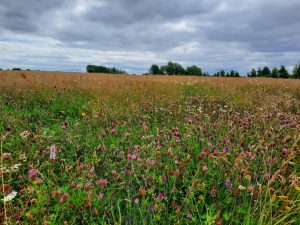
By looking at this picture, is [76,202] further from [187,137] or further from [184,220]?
[187,137]

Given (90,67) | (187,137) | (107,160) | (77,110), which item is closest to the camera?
(107,160)

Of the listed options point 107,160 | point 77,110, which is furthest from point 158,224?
point 77,110

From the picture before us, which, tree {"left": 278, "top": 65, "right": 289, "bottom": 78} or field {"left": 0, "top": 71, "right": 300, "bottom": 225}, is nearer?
field {"left": 0, "top": 71, "right": 300, "bottom": 225}

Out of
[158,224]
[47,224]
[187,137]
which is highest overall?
[187,137]

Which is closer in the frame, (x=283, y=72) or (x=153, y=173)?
(x=153, y=173)

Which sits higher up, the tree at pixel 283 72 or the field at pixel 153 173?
the tree at pixel 283 72

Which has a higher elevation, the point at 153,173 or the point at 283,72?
the point at 283,72

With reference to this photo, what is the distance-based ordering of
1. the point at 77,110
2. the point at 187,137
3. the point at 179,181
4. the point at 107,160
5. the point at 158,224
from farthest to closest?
the point at 77,110, the point at 187,137, the point at 107,160, the point at 179,181, the point at 158,224

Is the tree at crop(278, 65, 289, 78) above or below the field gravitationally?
above

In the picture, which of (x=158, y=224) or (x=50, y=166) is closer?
(x=158, y=224)

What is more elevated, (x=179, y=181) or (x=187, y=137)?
(x=187, y=137)

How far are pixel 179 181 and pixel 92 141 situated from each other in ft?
4.94

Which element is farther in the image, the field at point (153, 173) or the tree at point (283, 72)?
the tree at point (283, 72)

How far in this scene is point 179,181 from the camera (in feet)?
8.14
